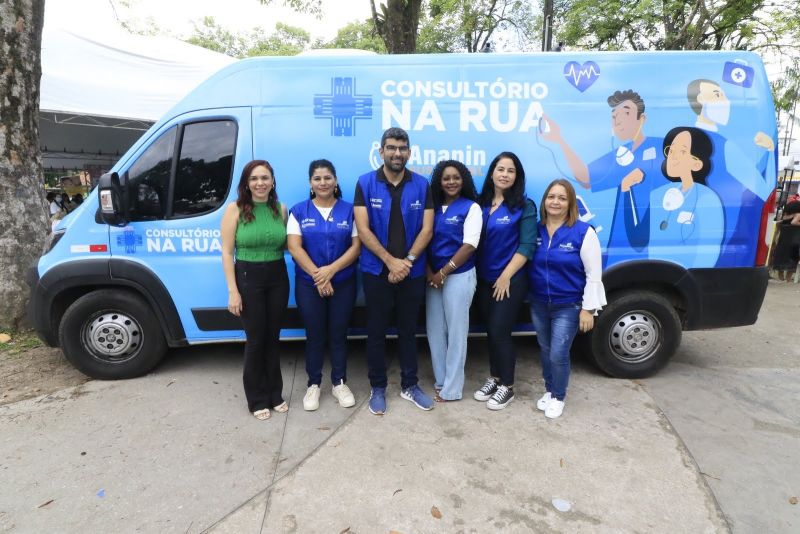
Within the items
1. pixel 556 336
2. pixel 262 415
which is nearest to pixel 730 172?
pixel 556 336

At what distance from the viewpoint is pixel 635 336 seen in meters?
3.82

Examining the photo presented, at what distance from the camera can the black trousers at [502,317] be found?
3.26 meters

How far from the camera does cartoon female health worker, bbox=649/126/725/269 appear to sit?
3.53 meters

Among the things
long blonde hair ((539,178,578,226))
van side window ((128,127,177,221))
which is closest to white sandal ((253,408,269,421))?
van side window ((128,127,177,221))

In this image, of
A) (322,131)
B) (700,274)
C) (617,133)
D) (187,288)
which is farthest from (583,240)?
(187,288)

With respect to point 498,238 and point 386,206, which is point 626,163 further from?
point 386,206

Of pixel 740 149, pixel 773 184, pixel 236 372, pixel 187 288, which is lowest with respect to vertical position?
pixel 236 372

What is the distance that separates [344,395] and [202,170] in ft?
6.55

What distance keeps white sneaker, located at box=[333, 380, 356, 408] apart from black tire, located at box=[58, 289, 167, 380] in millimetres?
1514

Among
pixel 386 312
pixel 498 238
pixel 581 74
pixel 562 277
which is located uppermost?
pixel 581 74

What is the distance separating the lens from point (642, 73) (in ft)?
11.5

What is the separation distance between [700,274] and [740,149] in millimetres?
971

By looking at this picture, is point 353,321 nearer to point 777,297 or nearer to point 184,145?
point 184,145

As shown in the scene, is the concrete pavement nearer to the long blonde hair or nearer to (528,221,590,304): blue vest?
(528,221,590,304): blue vest
